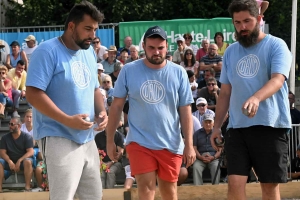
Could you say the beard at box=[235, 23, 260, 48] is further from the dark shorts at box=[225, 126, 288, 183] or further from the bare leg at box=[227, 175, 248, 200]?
the bare leg at box=[227, 175, 248, 200]

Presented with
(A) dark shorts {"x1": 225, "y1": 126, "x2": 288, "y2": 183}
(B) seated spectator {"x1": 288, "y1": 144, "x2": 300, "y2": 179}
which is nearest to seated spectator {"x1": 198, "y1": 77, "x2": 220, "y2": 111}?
(B) seated spectator {"x1": 288, "y1": 144, "x2": 300, "y2": 179}

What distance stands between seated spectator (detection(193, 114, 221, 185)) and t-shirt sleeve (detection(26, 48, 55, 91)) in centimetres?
709

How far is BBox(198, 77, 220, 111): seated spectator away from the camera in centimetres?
1490

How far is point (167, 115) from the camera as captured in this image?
7121mm

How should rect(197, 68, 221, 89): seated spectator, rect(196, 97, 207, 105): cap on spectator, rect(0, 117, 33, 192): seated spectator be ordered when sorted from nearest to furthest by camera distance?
rect(0, 117, 33, 192): seated spectator, rect(196, 97, 207, 105): cap on spectator, rect(197, 68, 221, 89): seated spectator

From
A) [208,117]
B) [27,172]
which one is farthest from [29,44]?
[208,117]

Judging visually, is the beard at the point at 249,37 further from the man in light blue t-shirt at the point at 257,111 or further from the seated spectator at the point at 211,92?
the seated spectator at the point at 211,92

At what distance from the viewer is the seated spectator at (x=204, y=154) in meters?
12.9

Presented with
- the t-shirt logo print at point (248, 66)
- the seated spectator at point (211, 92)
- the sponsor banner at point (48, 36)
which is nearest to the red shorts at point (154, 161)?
the t-shirt logo print at point (248, 66)

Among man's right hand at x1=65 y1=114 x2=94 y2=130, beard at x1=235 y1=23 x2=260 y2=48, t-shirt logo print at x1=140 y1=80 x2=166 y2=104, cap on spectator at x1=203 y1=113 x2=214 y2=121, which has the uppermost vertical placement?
beard at x1=235 y1=23 x2=260 y2=48

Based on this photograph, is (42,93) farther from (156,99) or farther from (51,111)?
(156,99)

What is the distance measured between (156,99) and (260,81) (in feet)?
3.53

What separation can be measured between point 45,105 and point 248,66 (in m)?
1.85

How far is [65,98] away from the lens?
6113 mm
